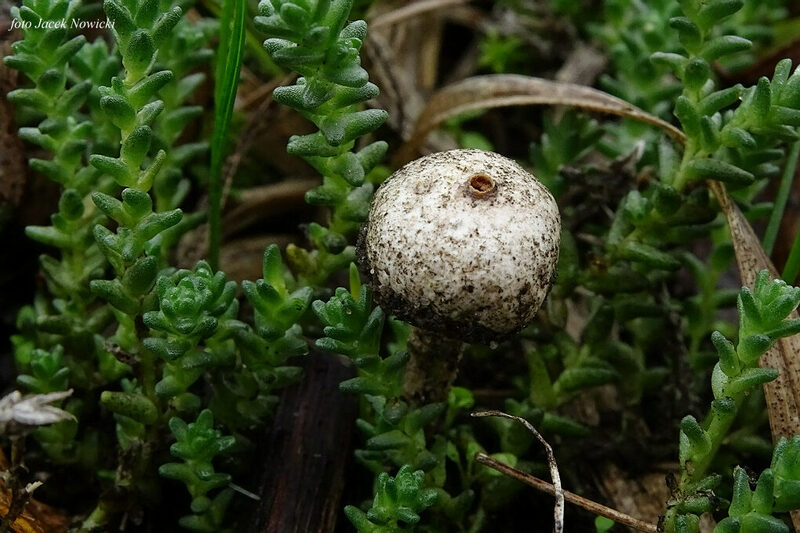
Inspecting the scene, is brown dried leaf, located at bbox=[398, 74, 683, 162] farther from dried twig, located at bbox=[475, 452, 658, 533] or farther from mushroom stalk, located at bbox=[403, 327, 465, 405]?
dried twig, located at bbox=[475, 452, 658, 533]

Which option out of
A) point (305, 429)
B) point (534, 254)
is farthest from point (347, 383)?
point (534, 254)

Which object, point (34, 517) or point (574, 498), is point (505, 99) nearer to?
point (574, 498)

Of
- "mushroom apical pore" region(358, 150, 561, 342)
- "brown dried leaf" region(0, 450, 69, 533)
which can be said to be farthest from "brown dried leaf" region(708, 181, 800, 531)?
"brown dried leaf" region(0, 450, 69, 533)

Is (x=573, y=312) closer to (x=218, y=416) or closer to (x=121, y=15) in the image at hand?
(x=218, y=416)

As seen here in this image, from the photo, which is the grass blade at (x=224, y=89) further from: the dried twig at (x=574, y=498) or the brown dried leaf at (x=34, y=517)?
the dried twig at (x=574, y=498)

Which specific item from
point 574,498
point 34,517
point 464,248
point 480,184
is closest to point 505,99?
point 480,184

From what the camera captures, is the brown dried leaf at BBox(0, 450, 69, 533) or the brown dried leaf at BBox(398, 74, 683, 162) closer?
the brown dried leaf at BBox(0, 450, 69, 533)

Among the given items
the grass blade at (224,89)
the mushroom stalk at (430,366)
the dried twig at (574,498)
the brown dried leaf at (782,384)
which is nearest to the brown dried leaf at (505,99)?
the brown dried leaf at (782,384)
